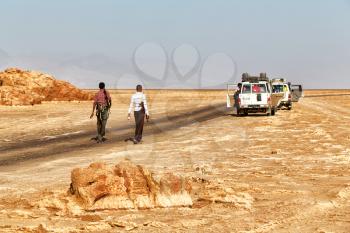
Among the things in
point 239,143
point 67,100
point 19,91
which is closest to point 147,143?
point 239,143

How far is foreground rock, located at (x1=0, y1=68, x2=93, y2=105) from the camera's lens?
151ft

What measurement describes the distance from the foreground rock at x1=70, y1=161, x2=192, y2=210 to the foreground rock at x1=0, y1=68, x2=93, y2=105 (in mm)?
37998

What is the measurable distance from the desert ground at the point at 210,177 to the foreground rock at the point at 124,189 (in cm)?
23

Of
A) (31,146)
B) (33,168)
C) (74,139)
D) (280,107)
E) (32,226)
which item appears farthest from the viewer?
(280,107)

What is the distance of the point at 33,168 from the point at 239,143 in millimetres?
7615

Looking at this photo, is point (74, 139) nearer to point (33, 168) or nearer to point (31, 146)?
point (31, 146)

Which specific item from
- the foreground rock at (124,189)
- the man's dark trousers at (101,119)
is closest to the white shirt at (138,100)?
the man's dark trousers at (101,119)

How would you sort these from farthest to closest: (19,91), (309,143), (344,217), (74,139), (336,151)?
(19,91)
(74,139)
(309,143)
(336,151)
(344,217)

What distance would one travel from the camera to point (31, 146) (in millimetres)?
18781

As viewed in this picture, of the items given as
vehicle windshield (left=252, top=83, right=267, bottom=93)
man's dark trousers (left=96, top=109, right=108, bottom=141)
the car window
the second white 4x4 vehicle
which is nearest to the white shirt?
man's dark trousers (left=96, top=109, right=108, bottom=141)

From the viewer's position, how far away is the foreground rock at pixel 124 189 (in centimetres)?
829

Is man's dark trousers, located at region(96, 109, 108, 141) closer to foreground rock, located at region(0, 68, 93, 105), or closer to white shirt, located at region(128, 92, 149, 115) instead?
white shirt, located at region(128, 92, 149, 115)

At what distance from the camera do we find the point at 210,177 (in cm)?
1110

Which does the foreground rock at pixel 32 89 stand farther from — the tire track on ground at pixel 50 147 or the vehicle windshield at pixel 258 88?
the tire track on ground at pixel 50 147
